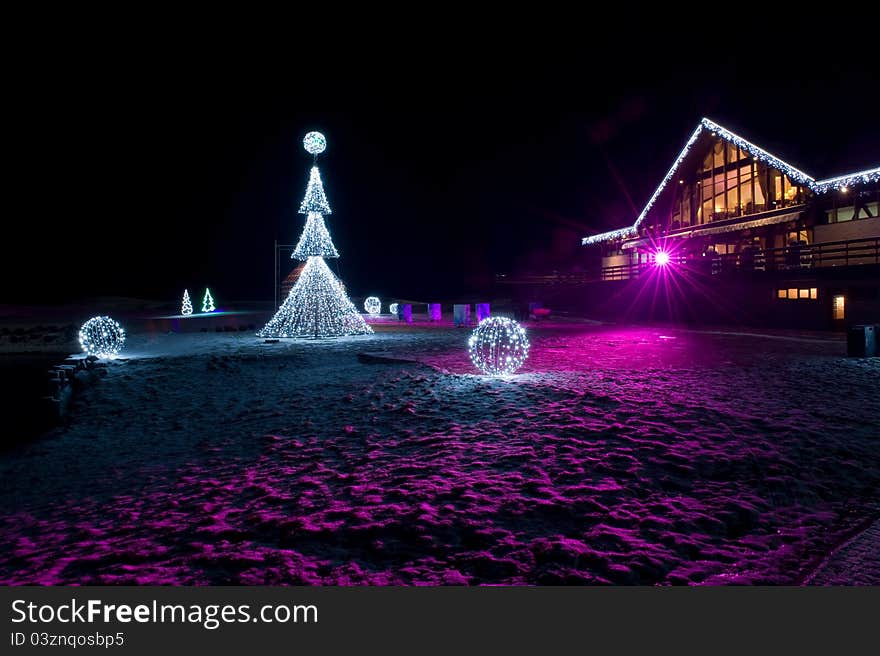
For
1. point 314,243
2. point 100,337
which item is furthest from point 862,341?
point 100,337

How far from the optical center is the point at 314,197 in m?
18.4

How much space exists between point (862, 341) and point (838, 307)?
8794 millimetres

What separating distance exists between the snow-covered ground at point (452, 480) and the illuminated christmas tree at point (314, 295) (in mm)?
8521

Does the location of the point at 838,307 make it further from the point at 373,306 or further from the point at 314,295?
the point at 373,306

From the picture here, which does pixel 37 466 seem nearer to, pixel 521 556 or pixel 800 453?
pixel 521 556

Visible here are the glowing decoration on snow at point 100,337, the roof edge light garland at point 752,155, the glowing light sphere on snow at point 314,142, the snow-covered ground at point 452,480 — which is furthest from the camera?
the roof edge light garland at point 752,155

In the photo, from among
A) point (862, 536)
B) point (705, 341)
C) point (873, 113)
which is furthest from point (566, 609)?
point (873, 113)

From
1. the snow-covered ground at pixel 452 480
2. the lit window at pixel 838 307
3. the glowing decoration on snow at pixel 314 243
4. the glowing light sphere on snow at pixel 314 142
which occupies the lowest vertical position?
the snow-covered ground at pixel 452 480

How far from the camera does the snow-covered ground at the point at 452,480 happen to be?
3.45 meters

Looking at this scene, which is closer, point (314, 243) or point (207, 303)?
point (314, 243)

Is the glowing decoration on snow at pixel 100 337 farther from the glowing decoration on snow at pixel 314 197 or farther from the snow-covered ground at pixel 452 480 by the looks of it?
the glowing decoration on snow at pixel 314 197

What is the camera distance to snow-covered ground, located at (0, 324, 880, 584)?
3.45 m

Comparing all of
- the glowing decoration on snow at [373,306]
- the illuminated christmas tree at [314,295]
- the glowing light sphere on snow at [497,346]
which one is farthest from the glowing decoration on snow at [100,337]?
the glowing decoration on snow at [373,306]

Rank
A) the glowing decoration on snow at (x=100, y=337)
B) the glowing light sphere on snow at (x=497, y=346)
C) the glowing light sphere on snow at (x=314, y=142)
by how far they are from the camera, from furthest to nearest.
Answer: the glowing light sphere on snow at (x=314, y=142)
the glowing decoration on snow at (x=100, y=337)
the glowing light sphere on snow at (x=497, y=346)
